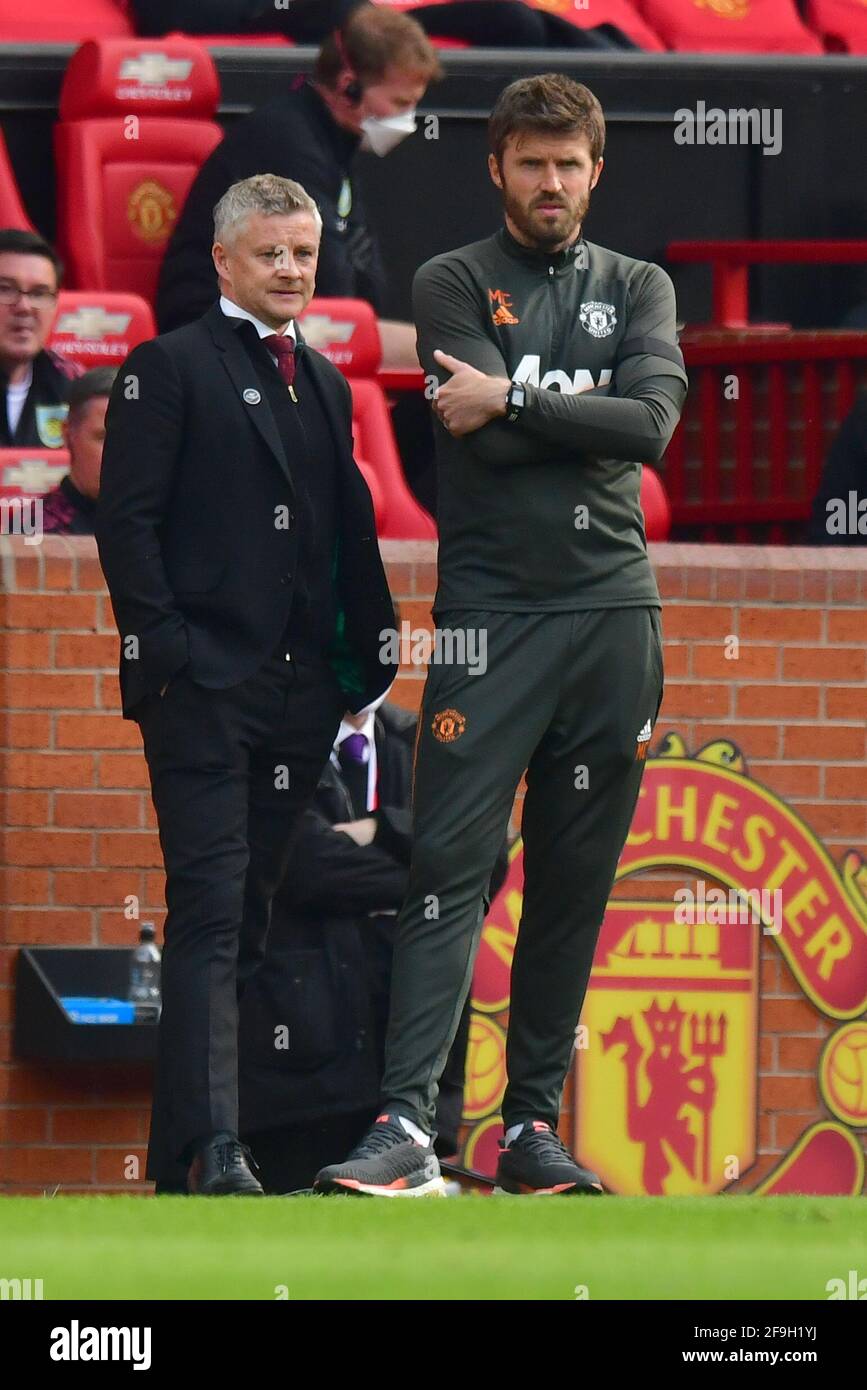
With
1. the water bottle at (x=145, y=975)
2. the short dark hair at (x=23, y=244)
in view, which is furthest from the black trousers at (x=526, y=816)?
the short dark hair at (x=23, y=244)

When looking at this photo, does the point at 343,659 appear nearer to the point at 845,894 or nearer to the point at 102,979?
the point at 102,979

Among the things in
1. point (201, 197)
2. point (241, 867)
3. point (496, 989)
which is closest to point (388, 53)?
point (201, 197)

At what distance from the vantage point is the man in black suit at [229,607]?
4691 millimetres

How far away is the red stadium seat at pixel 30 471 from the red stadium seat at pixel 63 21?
2387mm

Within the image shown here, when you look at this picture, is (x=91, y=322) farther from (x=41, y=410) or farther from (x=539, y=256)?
(x=539, y=256)

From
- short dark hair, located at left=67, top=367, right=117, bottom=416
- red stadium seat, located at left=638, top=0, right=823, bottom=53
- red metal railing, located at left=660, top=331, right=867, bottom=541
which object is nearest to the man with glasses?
short dark hair, located at left=67, top=367, right=117, bottom=416

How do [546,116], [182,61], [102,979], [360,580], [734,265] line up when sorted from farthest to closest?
[734,265] → [182,61] → [102,979] → [360,580] → [546,116]

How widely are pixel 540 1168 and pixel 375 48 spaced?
3.82 m

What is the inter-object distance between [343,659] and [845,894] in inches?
88.1

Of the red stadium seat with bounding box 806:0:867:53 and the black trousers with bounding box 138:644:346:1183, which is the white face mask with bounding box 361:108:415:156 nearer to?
the black trousers with bounding box 138:644:346:1183

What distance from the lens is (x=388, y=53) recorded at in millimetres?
7395

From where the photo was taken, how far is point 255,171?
7.47m

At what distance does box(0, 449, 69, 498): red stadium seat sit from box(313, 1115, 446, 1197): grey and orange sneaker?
2.78 m

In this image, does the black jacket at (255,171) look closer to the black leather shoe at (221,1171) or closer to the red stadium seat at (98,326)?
the red stadium seat at (98,326)
